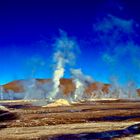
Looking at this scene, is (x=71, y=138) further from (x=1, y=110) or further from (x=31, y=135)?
(x=1, y=110)

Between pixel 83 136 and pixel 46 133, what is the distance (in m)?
5.37

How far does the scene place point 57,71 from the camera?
18075 centimetres

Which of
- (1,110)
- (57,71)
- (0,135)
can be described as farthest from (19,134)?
(57,71)

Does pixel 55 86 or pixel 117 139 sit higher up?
pixel 55 86

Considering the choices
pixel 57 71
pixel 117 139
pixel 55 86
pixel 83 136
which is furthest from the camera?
pixel 55 86

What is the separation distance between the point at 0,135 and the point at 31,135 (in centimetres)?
361

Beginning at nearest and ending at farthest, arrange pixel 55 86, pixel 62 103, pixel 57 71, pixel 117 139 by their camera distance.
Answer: pixel 117 139, pixel 62 103, pixel 57 71, pixel 55 86

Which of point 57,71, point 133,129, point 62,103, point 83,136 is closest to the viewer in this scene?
point 83,136

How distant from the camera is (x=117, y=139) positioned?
3472 cm

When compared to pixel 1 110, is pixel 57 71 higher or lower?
higher

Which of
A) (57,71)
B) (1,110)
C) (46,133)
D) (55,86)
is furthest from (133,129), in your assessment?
(55,86)

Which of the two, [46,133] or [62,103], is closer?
[46,133]

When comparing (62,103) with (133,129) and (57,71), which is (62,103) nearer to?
(57,71)

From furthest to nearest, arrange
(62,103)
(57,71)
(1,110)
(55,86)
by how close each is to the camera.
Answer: (55,86), (57,71), (62,103), (1,110)
